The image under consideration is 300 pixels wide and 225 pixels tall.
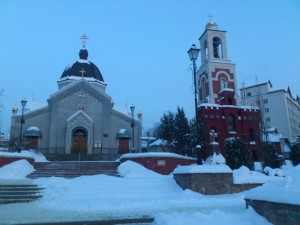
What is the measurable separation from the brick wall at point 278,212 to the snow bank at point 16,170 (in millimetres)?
14780

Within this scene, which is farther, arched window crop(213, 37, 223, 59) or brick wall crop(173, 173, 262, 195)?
arched window crop(213, 37, 223, 59)

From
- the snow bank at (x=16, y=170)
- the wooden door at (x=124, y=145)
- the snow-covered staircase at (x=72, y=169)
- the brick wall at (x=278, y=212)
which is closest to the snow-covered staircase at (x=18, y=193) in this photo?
the snow bank at (x=16, y=170)

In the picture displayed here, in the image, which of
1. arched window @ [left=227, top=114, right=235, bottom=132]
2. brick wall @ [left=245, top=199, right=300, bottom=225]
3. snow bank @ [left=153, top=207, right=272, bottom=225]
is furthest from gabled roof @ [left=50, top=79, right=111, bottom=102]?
brick wall @ [left=245, top=199, right=300, bottom=225]

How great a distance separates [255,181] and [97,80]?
3096 cm

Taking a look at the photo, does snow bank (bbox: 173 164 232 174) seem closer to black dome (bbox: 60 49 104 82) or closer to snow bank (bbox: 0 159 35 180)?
snow bank (bbox: 0 159 35 180)

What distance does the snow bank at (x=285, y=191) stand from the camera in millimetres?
5857

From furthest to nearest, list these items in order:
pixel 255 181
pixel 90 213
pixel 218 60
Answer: pixel 218 60 → pixel 255 181 → pixel 90 213

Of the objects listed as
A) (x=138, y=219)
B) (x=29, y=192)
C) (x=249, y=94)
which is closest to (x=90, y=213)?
(x=138, y=219)

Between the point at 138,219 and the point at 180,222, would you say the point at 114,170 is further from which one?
the point at 180,222

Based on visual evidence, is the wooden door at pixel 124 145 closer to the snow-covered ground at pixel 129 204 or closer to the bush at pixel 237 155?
the bush at pixel 237 155

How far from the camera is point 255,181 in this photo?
48.6 ft

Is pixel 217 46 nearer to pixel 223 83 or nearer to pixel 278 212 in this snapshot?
pixel 223 83

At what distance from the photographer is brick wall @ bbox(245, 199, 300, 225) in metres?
5.75

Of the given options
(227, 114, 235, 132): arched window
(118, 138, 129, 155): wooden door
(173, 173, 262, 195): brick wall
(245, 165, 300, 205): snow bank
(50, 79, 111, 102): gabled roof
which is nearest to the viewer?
(245, 165, 300, 205): snow bank
